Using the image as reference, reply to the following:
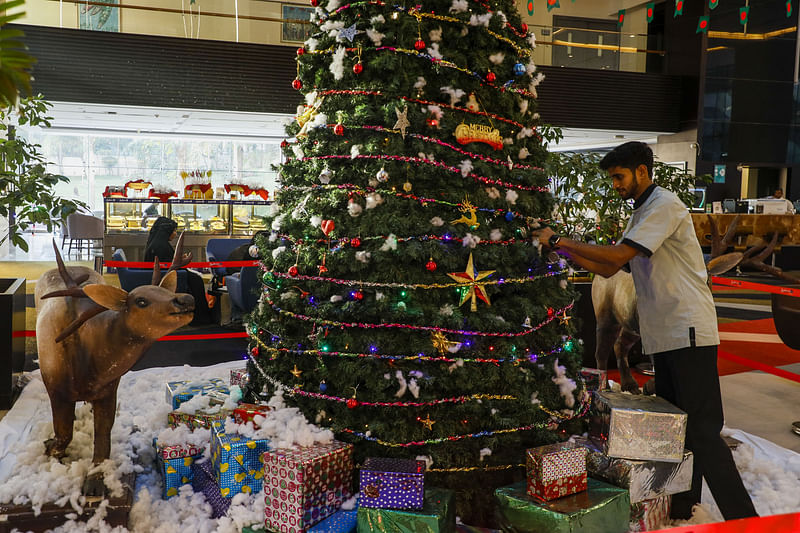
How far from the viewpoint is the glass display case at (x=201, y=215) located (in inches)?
409

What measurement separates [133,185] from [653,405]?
9.78 metres

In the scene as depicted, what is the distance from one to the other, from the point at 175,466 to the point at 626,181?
2414mm

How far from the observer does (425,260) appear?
2.85 m

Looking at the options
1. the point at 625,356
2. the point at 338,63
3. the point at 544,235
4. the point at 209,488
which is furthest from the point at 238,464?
the point at 625,356

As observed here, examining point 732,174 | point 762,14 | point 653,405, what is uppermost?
point 762,14

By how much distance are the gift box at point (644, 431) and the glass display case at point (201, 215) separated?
351 inches

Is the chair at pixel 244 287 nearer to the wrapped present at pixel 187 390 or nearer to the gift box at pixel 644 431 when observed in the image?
the wrapped present at pixel 187 390

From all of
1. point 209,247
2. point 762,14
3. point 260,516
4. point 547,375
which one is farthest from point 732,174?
point 260,516

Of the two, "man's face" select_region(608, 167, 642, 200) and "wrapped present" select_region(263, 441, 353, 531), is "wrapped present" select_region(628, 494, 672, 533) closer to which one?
"wrapped present" select_region(263, 441, 353, 531)

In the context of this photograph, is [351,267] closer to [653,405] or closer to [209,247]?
[653,405]

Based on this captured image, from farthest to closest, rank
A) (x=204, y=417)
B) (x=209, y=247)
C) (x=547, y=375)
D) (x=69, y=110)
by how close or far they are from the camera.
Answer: (x=69, y=110), (x=209, y=247), (x=204, y=417), (x=547, y=375)

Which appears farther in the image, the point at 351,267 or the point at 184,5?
the point at 184,5

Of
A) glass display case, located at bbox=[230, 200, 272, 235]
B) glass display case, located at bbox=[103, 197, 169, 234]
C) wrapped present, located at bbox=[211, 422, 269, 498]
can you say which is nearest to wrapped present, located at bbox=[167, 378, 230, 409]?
wrapped present, located at bbox=[211, 422, 269, 498]

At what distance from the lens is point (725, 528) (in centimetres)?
145
